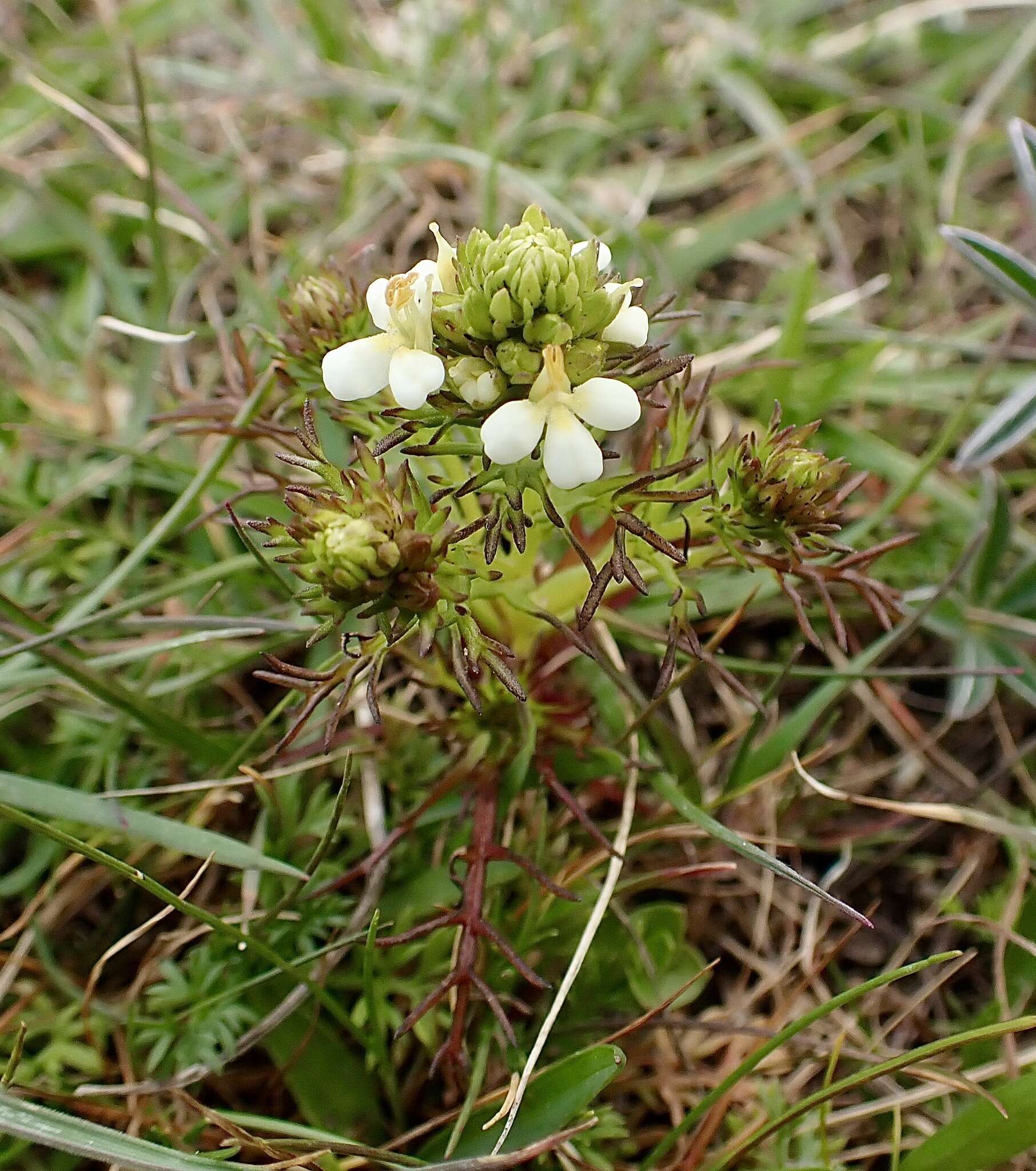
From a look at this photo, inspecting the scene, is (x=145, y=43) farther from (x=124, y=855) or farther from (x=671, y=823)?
(x=671, y=823)

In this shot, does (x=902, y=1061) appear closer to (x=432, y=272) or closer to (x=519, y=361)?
(x=519, y=361)

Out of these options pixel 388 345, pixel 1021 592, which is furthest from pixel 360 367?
pixel 1021 592

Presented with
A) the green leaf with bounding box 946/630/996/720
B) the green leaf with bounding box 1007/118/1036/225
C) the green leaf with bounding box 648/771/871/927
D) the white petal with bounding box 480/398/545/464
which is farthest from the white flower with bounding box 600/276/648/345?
the green leaf with bounding box 1007/118/1036/225

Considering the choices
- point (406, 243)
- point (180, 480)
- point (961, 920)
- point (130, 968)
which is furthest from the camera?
point (406, 243)

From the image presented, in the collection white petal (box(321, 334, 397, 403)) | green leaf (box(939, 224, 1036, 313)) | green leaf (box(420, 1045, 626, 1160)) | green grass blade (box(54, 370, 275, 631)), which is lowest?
green leaf (box(420, 1045, 626, 1160))

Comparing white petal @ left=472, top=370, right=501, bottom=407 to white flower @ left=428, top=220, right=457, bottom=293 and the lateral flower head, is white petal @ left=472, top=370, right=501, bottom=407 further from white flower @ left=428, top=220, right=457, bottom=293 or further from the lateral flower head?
the lateral flower head

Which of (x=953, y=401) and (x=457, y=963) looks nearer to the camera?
(x=457, y=963)

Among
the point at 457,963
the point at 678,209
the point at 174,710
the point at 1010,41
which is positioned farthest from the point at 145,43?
the point at 457,963

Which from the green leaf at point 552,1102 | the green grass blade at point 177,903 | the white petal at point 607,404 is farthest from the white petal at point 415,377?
the green leaf at point 552,1102
